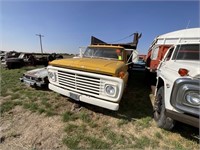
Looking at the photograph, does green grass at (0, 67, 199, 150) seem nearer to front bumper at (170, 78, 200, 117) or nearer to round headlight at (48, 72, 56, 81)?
round headlight at (48, 72, 56, 81)

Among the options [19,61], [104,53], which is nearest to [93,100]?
[104,53]

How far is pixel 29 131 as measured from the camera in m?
3.11

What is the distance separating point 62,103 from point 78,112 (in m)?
0.78

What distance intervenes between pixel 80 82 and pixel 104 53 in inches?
72.4

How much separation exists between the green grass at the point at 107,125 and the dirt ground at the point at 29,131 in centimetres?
15

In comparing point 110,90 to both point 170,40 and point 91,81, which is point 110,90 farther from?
point 170,40

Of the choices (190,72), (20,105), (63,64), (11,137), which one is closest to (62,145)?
(11,137)

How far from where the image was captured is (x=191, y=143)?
Answer: 299cm

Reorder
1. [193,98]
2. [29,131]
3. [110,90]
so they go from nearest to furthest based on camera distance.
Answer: [193,98]
[29,131]
[110,90]

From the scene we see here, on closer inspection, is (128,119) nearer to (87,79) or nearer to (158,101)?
(158,101)

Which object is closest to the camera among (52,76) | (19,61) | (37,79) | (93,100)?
(93,100)

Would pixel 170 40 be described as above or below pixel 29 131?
above

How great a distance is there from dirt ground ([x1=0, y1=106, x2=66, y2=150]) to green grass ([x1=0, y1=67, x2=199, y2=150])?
0.15m

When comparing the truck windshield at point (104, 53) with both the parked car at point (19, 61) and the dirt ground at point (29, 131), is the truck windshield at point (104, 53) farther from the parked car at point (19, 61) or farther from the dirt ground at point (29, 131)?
the parked car at point (19, 61)
